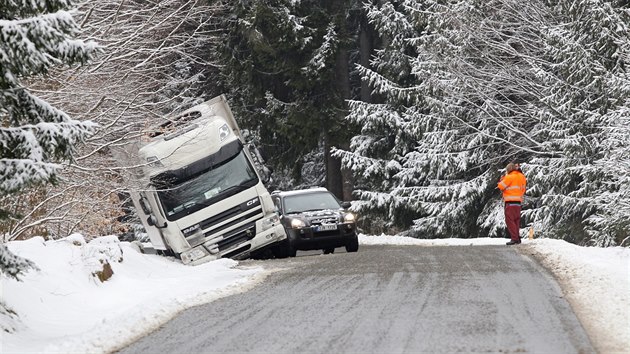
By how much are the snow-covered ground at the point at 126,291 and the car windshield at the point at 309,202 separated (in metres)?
4.94

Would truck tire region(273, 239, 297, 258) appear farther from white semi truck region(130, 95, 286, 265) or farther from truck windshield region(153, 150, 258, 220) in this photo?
truck windshield region(153, 150, 258, 220)

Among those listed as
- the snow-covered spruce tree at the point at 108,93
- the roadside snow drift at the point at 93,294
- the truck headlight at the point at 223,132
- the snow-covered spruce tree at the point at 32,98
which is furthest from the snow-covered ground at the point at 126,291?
the truck headlight at the point at 223,132

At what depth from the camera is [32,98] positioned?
37.5 ft

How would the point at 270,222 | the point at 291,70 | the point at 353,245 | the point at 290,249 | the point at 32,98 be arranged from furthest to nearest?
the point at 291,70 < the point at 353,245 < the point at 290,249 < the point at 270,222 < the point at 32,98

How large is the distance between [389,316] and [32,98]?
14.3 ft

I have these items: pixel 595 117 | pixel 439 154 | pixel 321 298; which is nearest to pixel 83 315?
pixel 321 298

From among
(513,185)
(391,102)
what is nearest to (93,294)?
(513,185)

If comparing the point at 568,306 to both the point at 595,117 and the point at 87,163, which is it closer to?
the point at 87,163

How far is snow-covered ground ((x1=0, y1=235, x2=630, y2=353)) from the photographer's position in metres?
11.1

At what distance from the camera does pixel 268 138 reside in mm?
43500

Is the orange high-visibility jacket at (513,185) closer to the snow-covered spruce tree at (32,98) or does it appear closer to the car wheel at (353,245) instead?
the car wheel at (353,245)

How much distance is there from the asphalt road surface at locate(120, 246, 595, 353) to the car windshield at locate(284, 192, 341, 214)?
8.58 metres

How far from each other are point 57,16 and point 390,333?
14.4 ft

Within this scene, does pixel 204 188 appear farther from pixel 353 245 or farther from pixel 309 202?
pixel 353 245
